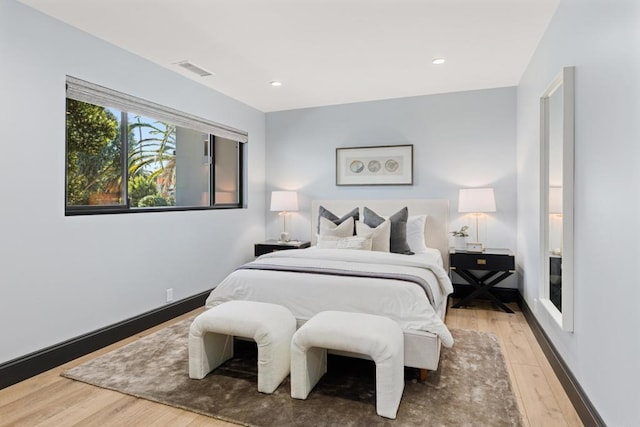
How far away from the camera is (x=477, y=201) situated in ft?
13.3

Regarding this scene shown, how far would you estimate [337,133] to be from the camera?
5031mm

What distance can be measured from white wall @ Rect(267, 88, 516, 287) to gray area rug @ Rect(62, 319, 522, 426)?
81.2 inches

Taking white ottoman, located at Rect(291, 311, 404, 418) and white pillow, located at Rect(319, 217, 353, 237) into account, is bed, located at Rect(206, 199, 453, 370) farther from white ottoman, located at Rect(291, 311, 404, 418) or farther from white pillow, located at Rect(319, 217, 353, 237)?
white pillow, located at Rect(319, 217, 353, 237)

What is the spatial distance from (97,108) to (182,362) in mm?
2158

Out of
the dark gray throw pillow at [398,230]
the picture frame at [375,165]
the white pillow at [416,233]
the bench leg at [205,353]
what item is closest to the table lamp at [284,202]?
the picture frame at [375,165]

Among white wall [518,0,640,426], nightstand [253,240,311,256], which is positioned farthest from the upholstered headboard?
white wall [518,0,640,426]

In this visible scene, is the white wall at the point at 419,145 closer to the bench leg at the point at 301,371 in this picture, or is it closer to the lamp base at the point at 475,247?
the lamp base at the point at 475,247

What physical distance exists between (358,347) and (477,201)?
2671 millimetres

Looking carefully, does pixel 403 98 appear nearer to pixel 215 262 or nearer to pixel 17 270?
pixel 215 262

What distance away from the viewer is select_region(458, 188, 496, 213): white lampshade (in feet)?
13.2

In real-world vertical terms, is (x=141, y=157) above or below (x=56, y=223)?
above

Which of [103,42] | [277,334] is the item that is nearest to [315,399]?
[277,334]

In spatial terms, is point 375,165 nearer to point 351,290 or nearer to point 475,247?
point 475,247

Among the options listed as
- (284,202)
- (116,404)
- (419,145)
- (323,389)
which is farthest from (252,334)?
(419,145)
